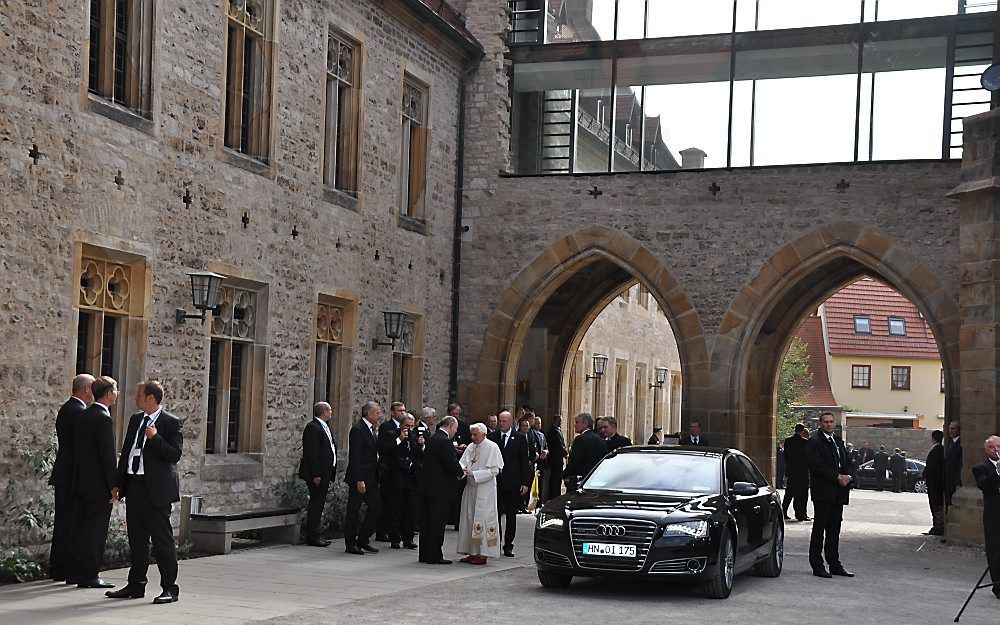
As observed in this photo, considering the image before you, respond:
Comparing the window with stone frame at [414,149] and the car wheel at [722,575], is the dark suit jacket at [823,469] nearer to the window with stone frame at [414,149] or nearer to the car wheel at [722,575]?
the car wheel at [722,575]

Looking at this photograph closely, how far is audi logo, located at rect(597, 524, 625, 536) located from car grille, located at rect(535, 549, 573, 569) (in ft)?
1.28

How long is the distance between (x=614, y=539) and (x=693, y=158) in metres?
11.3

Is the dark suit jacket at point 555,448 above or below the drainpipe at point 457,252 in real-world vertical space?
below

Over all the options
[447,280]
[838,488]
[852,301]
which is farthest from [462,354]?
[852,301]

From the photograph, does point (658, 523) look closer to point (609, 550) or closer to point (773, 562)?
point (609, 550)

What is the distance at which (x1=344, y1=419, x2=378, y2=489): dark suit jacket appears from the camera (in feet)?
45.5

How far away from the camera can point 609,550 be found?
10.8 m

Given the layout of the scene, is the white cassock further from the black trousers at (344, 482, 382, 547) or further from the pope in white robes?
the black trousers at (344, 482, 382, 547)

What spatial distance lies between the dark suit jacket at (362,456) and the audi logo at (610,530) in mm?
3747

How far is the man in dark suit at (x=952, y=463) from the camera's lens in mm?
17234

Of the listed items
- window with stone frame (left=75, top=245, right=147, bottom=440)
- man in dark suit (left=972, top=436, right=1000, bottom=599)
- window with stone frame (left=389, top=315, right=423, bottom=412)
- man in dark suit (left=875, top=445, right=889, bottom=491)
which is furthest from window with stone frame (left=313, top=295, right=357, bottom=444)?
man in dark suit (left=875, top=445, right=889, bottom=491)

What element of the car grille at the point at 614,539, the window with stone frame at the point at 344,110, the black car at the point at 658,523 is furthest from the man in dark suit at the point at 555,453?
the car grille at the point at 614,539

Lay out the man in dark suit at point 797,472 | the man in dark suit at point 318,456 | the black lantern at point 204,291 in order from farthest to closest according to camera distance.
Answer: the man in dark suit at point 797,472 < the man in dark suit at point 318,456 < the black lantern at point 204,291

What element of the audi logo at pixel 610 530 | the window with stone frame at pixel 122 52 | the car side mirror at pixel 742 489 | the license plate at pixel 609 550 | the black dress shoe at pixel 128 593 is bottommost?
the black dress shoe at pixel 128 593
